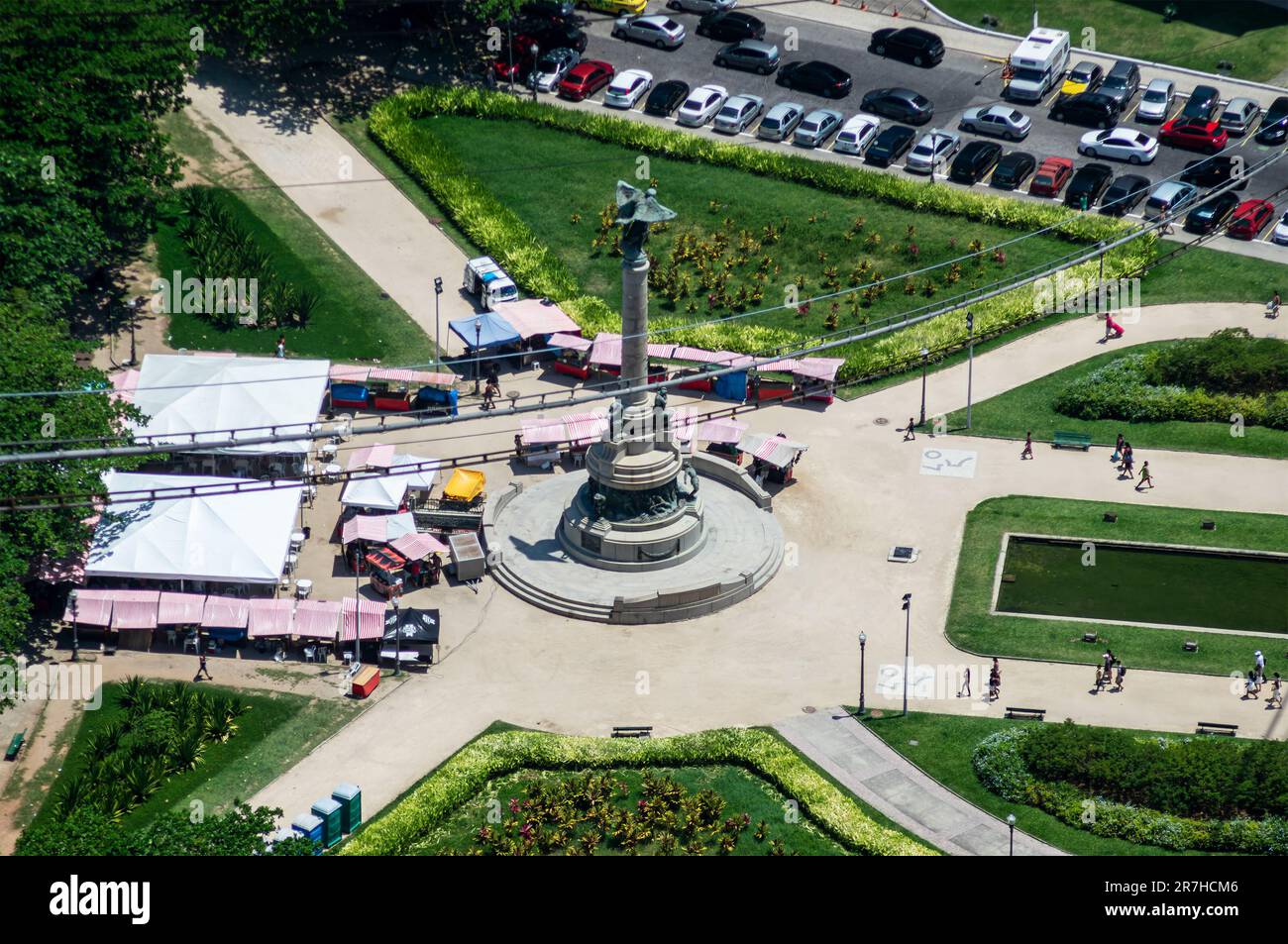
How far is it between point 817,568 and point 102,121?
1561 inches

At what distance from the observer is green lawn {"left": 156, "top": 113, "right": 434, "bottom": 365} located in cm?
10488

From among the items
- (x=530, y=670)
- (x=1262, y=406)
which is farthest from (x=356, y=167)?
(x=1262, y=406)

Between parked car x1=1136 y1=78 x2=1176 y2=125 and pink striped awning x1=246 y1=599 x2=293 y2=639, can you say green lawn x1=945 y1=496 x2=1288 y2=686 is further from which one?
parked car x1=1136 y1=78 x2=1176 y2=125

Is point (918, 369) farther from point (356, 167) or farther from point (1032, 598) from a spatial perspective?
point (356, 167)

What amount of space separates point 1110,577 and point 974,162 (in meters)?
31.4

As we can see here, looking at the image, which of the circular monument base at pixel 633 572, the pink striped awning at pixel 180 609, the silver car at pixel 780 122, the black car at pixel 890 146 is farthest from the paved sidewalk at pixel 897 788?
the silver car at pixel 780 122

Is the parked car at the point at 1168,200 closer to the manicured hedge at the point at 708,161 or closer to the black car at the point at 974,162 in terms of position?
the manicured hedge at the point at 708,161

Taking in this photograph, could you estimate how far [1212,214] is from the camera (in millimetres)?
109562

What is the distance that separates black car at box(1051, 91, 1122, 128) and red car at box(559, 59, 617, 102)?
25.2m

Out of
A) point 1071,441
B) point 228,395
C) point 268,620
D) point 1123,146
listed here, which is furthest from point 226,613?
point 1123,146

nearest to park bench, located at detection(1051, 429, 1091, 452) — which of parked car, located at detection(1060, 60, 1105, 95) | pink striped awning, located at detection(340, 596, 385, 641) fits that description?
parked car, located at detection(1060, 60, 1105, 95)

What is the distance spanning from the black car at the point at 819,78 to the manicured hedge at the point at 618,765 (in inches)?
1966

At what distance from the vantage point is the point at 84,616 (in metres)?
86.6

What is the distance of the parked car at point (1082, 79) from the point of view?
119688 millimetres
